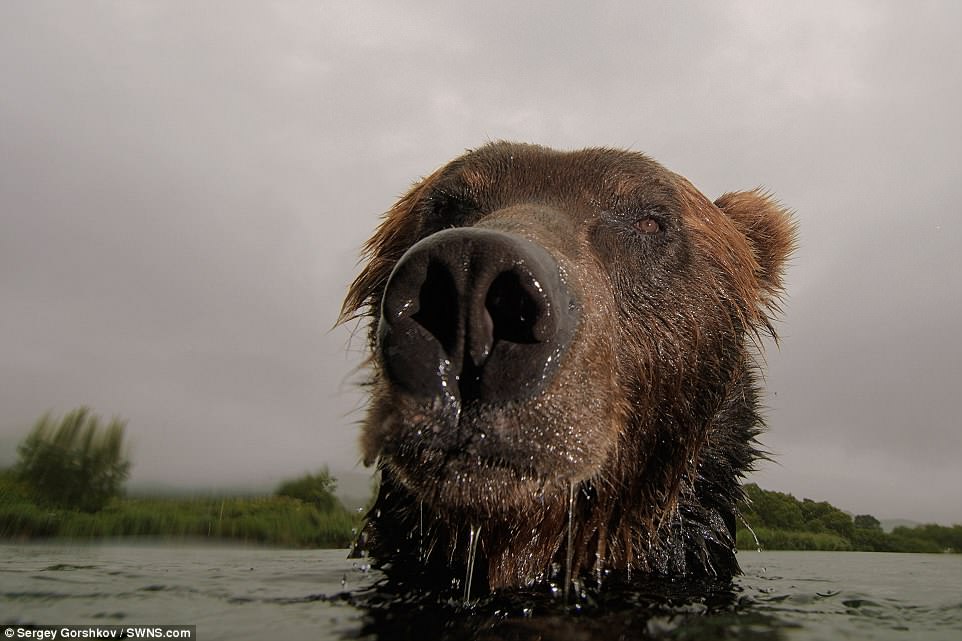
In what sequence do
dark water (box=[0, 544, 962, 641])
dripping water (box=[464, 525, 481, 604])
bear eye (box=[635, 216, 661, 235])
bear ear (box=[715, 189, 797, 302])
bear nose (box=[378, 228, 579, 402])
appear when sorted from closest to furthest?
bear nose (box=[378, 228, 579, 402])
dark water (box=[0, 544, 962, 641])
dripping water (box=[464, 525, 481, 604])
bear eye (box=[635, 216, 661, 235])
bear ear (box=[715, 189, 797, 302])

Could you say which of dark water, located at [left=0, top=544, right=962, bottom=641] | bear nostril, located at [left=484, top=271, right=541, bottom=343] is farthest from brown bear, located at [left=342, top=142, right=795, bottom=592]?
dark water, located at [left=0, top=544, right=962, bottom=641]

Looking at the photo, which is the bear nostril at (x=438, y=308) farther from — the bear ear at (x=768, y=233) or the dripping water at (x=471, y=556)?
the bear ear at (x=768, y=233)

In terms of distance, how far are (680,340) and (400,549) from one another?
83.1 inches

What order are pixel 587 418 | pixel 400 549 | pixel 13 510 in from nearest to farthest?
pixel 587 418 < pixel 400 549 < pixel 13 510

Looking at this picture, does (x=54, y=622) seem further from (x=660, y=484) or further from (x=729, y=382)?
(x=729, y=382)

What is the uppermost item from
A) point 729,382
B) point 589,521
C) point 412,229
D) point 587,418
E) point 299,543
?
point 412,229

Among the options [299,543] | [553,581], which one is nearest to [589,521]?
[553,581]

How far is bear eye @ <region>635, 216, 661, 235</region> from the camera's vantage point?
4.23m

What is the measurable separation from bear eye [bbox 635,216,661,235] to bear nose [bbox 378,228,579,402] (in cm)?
176

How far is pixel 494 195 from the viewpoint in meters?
4.32

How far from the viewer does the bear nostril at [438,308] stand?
253cm

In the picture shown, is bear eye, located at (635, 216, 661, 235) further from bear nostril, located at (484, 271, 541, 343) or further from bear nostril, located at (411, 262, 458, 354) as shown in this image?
bear nostril, located at (411, 262, 458, 354)

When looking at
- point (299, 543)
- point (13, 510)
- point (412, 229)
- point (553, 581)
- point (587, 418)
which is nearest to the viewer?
point (587, 418)

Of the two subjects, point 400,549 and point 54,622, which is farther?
point 400,549
